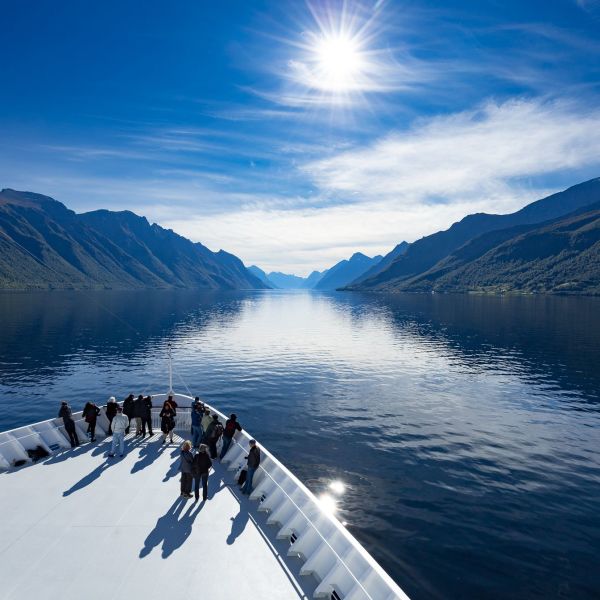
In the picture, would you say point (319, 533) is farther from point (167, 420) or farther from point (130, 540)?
point (167, 420)

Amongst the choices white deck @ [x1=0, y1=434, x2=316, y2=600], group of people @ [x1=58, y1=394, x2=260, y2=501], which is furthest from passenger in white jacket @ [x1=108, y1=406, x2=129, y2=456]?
white deck @ [x1=0, y1=434, x2=316, y2=600]

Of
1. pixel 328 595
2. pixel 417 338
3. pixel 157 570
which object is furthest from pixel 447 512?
pixel 417 338

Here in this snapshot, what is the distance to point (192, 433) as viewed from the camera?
72.1 ft

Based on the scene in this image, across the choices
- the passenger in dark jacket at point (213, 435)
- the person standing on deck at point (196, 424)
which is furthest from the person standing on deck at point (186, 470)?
the person standing on deck at point (196, 424)

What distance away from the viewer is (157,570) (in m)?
12.1

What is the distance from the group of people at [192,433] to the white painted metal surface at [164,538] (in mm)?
843

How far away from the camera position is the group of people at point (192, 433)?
53.9 feet

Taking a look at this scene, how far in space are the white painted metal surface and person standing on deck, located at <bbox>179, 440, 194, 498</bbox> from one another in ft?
1.30

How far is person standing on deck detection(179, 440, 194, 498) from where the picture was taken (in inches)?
636

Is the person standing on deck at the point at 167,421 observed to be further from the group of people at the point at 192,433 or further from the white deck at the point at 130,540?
the white deck at the point at 130,540

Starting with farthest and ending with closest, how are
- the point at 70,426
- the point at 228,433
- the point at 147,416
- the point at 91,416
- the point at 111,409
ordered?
the point at 147,416 → the point at 111,409 → the point at 91,416 → the point at 70,426 → the point at 228,433

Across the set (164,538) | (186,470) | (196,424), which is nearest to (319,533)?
(164,538)

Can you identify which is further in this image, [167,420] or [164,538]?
[167,420]

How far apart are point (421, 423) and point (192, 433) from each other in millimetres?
21735
